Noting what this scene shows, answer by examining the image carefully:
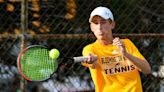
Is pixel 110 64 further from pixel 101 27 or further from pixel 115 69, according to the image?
pixel 101 27

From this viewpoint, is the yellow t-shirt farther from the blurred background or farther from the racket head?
the blurred background

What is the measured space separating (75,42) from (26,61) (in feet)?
5.26

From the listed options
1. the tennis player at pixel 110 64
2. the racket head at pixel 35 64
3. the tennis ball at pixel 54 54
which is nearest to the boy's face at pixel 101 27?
the tennis player at pixel 110 64

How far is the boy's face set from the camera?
13.5ft

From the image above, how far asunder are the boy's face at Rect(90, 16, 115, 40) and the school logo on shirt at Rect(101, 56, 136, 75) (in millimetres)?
185

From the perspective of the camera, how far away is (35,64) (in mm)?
4504

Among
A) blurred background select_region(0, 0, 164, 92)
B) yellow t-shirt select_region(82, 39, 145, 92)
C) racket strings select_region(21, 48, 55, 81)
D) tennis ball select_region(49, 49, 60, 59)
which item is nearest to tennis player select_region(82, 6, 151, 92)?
yellow t-shirt select_region(82, 39, 145, 92)

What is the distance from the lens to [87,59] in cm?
396

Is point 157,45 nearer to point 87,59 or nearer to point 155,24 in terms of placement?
point 155,24

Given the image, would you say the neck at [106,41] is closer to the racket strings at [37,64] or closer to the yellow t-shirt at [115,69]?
the yellow t-shirt at [115,69]

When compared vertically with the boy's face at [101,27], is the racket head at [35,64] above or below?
below

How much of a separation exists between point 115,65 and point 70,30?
6.72 ft

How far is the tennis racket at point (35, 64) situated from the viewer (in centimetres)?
442

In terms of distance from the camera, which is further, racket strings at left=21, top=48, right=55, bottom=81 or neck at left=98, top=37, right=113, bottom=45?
racket strings at left=21, top=48, right=55, bottom=81
